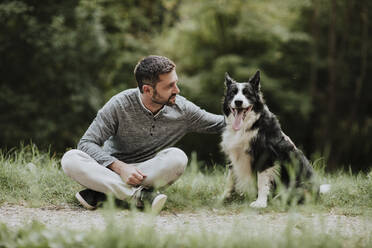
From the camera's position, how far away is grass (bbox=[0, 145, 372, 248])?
2.22 m

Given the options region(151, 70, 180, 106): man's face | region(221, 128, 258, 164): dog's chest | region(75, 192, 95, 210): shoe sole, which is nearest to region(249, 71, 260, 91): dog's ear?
region(221, 128, 258, 164): dog's chest

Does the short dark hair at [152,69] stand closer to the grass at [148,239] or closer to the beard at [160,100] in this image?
the beard at [160,100]

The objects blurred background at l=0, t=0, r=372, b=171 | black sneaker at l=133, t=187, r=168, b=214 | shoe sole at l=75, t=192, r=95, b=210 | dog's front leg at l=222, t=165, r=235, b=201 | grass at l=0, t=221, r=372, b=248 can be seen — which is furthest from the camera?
blurred background at l=0, t=0, r=372, b=171

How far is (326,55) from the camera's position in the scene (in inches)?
467

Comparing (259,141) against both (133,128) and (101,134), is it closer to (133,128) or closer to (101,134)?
(133,128)

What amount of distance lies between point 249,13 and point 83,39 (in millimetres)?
4455

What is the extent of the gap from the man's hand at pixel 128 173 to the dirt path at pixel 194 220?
26cm

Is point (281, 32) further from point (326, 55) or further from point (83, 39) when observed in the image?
point (83, 39)

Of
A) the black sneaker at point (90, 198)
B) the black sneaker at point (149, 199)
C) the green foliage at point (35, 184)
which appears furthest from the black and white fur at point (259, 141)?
the green foliage at point (35, 184)

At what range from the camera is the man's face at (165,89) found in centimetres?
346

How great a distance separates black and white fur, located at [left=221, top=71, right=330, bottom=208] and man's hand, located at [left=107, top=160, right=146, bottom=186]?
0.97 m

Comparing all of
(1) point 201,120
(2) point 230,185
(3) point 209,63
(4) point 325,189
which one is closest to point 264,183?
(2) point 230,185

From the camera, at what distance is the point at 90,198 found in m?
3.43

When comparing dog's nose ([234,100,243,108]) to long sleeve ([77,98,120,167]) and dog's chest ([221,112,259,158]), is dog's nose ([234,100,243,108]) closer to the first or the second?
dog's chest ([221,112,259,158])
